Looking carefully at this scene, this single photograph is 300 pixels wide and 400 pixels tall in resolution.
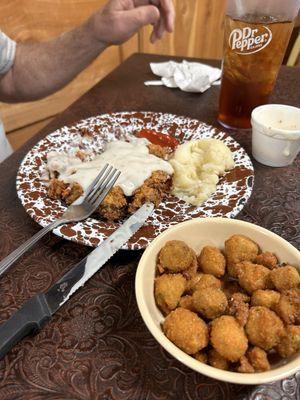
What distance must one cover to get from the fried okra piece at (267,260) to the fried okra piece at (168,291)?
0.51 feet

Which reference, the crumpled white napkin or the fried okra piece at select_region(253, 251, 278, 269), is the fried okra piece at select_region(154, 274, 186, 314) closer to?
the fried okra piece at select_region(253, 251, 278, 269)

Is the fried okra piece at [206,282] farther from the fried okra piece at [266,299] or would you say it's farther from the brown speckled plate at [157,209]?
the brown speckled plate at [157,209]

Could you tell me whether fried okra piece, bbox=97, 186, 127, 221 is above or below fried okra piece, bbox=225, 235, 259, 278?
below

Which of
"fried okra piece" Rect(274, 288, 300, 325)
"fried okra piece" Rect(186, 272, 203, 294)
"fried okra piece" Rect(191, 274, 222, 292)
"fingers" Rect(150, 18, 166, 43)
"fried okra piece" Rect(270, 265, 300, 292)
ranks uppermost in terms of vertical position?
"fingers" Rect(150, 18, 166, 43)

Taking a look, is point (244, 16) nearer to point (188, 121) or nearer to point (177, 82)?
point (188, 121)

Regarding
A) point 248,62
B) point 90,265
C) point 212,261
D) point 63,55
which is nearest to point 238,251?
point 212,261

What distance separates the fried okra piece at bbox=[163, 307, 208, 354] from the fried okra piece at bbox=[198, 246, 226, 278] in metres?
0.12

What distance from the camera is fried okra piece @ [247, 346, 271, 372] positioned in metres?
0.57

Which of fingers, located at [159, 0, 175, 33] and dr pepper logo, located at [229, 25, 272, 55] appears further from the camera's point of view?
fingers, located at [159, 0, 175, 33]

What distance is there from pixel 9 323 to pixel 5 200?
1.59 feet

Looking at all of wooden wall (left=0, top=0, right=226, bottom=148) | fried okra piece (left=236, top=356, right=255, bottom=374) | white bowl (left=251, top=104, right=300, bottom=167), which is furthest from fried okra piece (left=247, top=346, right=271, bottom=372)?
wooden wall (left=0, top=0, right=226, bottom=148)

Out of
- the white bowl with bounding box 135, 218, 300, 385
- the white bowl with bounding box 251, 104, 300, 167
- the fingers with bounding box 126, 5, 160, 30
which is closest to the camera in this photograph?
the white bowl with bounding box 135, 218, 300, 385

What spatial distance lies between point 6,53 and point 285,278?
1.48 metres

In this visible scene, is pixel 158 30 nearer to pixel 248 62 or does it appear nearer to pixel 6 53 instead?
pixel 248 62
